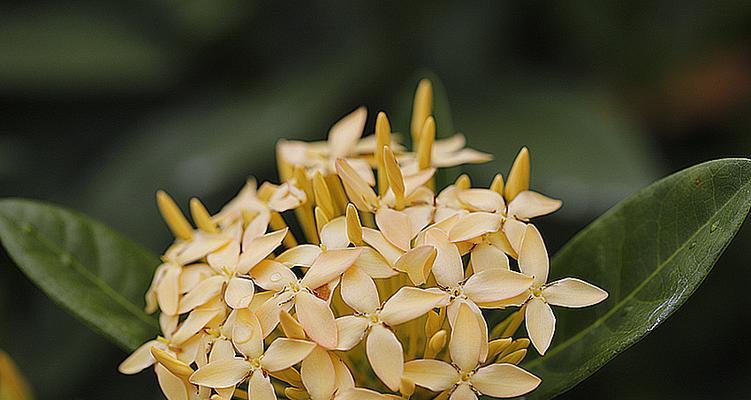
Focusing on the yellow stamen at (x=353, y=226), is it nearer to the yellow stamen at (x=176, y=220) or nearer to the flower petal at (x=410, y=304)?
the flower petal at (x=410, y=304)

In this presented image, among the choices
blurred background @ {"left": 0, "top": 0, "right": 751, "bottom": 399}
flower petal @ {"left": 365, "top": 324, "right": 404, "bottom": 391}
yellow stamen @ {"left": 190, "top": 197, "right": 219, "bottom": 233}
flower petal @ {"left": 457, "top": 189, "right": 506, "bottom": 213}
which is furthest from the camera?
blurred background @ {"left": 0, "top": 0, "right": 751, "bottom": 399}

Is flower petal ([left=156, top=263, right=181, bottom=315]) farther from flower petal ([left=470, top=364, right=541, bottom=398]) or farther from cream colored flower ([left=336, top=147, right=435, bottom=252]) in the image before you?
flower petal ([left=470, top=364, right=541, bottom=398])

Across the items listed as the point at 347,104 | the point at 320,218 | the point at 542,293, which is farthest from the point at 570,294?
the point at 347,104

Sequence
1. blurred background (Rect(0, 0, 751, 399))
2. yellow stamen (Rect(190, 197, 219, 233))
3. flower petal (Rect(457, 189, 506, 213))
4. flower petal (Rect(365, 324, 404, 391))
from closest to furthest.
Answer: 1. flower petal (Rect(365, 324, 404, 391))
2. flower petal (Rect(457, 189, 506, 213))
3. yellow stamen (Rect(190, 197, 219, 233))
4. blurred background (Rect(0, 0, 751, 399))

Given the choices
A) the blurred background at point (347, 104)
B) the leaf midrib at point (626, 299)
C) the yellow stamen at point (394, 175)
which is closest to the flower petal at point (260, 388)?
the yellow stamen at point (394, 175)

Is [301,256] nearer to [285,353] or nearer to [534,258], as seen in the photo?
[285,353]

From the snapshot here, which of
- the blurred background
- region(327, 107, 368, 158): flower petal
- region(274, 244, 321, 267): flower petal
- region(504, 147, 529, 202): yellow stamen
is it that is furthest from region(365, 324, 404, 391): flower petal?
the blurred background
